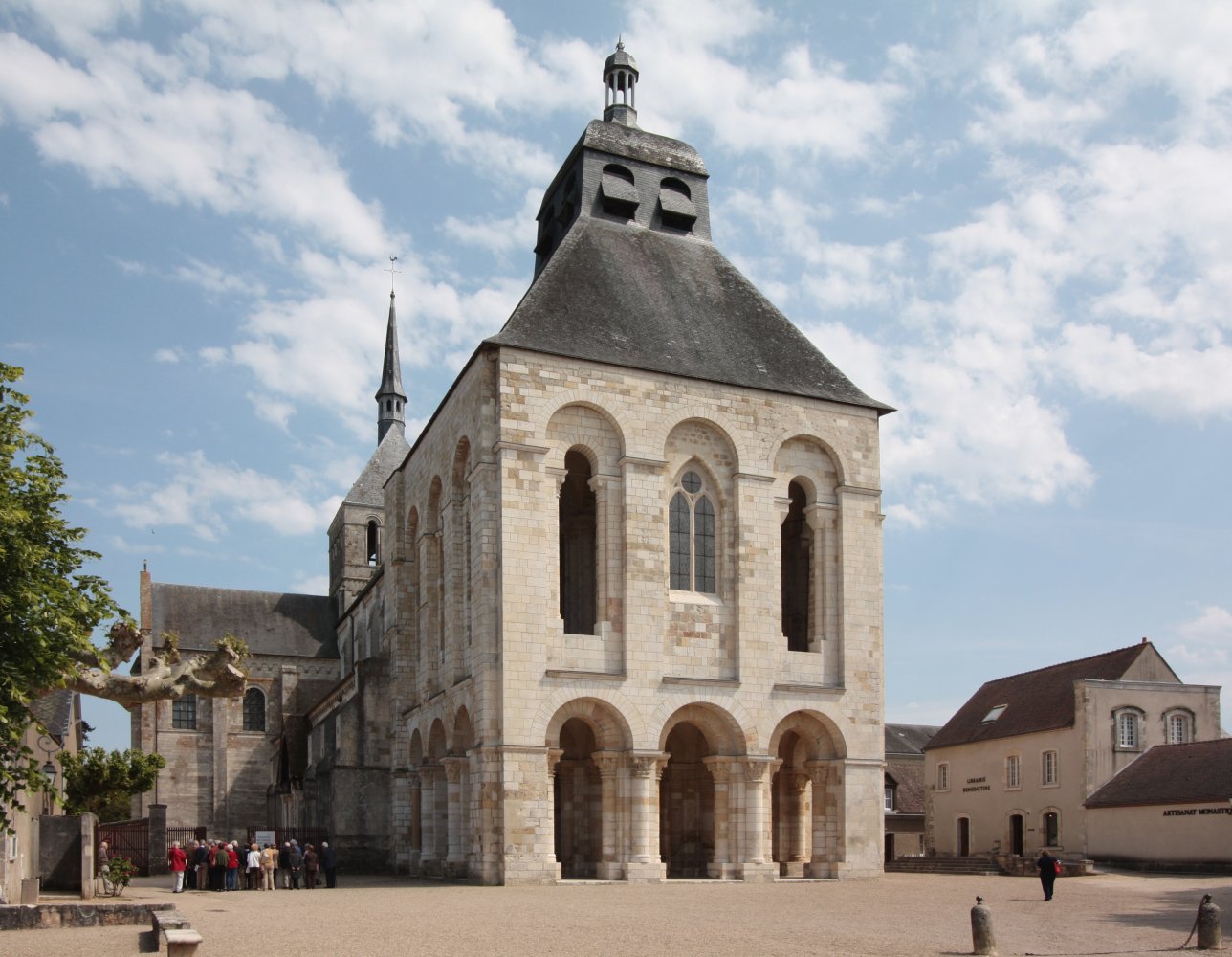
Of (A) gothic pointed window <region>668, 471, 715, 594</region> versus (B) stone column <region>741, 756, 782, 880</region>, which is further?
(A) gothic pointed window <region>668, 471, 715, 594</region>

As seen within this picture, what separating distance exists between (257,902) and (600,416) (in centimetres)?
1125

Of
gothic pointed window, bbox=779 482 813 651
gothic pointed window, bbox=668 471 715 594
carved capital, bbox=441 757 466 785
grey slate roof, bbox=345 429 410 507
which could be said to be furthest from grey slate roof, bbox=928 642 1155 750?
grey slate roof, bbox=345 429 410 507

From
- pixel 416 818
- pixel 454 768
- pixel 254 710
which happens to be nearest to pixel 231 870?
pixel 454 768

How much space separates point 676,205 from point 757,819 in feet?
50.6

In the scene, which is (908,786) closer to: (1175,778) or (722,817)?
(1175,778)

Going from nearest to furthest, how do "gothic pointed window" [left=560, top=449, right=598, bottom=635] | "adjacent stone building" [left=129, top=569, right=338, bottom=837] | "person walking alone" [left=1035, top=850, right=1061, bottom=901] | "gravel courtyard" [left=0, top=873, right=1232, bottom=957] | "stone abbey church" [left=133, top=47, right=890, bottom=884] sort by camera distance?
"gravel courtyard" [left=0, top=873, right=1232, bottom=957] → "person walking alone" [left=1035, top=850, right=1061, bottom=901] → "stone abbey church" [left=133, top=47, right=890, bottom=884] → "gothic pointed window" [left=560, top=449, right=598, bottom=635] → "adjacent stone building" [left=129, top=569, right=338, bottom=837]

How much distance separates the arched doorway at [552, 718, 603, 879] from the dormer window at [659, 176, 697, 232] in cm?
1288

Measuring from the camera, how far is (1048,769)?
3575cm

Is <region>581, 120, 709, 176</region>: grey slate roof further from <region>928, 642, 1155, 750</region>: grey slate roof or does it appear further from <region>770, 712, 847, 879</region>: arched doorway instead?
<region>928, 642, 1155, 750</region>: grey slate roof

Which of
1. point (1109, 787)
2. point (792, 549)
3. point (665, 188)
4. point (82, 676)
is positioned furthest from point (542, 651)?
point (1109, 787)

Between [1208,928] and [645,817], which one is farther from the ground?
[1208,928]

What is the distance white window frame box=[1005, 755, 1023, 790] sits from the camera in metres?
37.1

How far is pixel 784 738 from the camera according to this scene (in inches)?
1087

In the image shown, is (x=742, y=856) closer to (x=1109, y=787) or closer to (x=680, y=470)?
(x=680, y=470)
